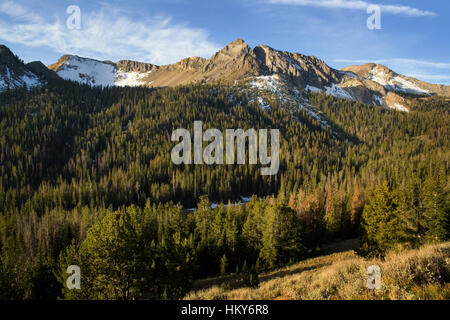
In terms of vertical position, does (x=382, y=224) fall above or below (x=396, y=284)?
below

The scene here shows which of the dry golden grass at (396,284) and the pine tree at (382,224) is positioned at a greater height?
the dry golden grass at (396,284)

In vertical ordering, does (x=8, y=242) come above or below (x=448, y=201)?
below

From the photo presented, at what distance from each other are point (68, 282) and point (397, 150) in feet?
665

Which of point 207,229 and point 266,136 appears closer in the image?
point 207,229

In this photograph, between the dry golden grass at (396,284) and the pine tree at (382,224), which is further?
the pine tree at (382,224)

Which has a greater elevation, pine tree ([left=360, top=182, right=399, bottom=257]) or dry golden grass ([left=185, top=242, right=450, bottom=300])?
dry golden grass ([left=185, top=242, right=450, bottom=300])

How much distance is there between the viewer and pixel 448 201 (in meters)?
35.0

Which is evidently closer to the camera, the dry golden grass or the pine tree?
the dry golden grass

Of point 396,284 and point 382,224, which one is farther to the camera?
point 382,224
